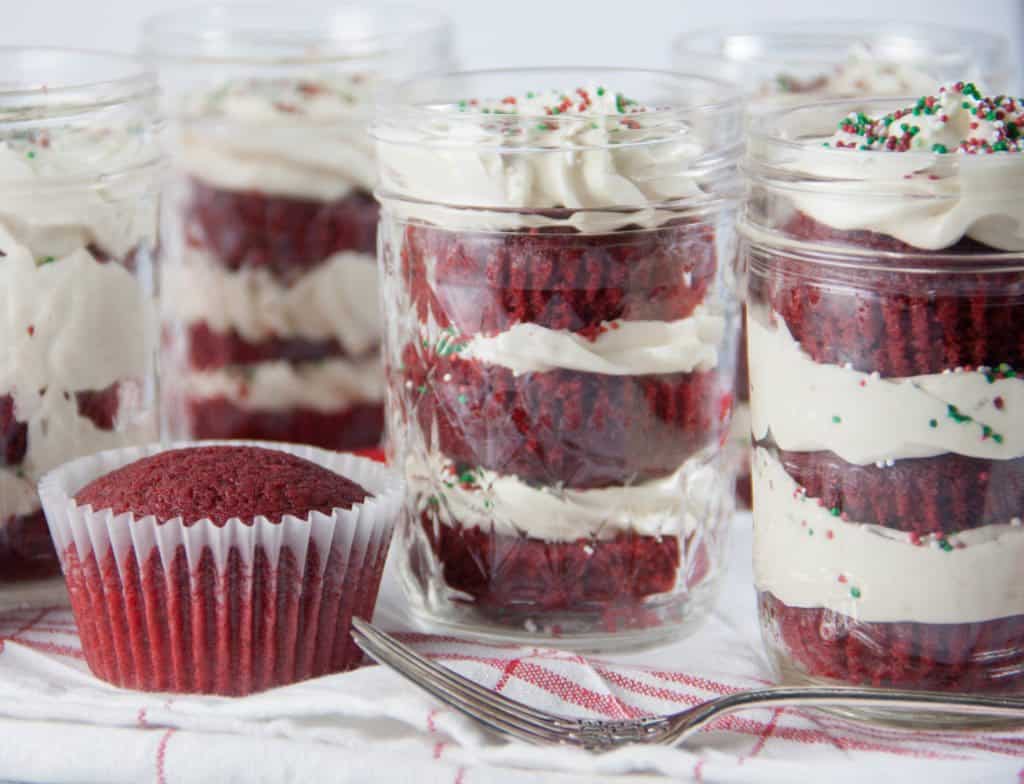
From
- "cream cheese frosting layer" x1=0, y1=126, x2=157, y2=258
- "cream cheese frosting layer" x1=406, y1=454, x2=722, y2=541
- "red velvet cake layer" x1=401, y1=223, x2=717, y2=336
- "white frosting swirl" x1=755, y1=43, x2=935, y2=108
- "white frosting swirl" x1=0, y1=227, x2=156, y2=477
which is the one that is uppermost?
"white frosting swirl" x1=755, y1=43, x2=935, y2=108

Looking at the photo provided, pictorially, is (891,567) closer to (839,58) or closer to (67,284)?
(67,284)

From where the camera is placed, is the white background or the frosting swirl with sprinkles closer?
the frosting swirl with sprinkles

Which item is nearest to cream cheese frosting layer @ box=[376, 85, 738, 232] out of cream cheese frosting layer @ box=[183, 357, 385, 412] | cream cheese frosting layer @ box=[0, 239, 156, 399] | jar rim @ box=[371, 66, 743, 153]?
jar rim @ box=[371, 66, 743, 153]

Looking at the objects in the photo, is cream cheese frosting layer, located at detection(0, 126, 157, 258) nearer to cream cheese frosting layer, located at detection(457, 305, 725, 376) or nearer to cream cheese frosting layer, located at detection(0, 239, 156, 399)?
cream cheese frosting layer, located at detection(0, 239, 156, 399)

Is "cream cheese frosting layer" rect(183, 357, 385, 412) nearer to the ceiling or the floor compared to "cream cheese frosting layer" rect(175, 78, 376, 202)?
nearer to the floor

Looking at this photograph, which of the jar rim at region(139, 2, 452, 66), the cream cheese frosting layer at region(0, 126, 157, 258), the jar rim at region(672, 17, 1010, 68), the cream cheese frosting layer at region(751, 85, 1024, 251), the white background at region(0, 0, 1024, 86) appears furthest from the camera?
the white background at region(0, 0, 1024, 86)

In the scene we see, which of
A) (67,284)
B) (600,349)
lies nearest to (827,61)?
(600,349)

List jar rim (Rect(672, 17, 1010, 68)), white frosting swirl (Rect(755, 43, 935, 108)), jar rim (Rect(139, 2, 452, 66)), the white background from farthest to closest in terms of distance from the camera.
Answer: the white background
jar rim (Rect(139, 2, 452, 66))
jar rim (Rect(672, 17, 1010, 68))
white frosting swirl (Rect(755, 43, 935, 108))
